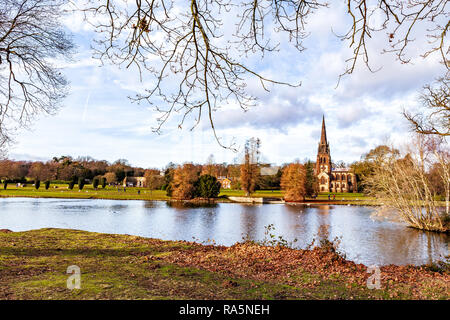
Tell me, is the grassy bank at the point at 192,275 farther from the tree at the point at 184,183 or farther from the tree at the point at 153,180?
the tree at the point at 153,180

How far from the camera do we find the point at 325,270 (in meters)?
6.59

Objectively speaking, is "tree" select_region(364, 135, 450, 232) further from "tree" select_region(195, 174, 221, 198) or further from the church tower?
the church tower

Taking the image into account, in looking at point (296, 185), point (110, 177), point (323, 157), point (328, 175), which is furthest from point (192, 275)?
point (323, 157)

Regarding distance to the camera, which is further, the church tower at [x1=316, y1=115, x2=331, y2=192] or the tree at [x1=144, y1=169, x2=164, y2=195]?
the church tower at [x1=316, y1=115, x2=331, y2=192]

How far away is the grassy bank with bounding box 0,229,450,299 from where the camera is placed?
15.1ft

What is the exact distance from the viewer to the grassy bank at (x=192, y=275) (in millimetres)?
4602

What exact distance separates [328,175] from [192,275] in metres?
89.9

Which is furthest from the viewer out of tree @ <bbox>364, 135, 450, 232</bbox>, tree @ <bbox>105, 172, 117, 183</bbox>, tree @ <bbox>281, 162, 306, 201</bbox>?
tree @ <bbox>105, 172, 117, 183</bbox>

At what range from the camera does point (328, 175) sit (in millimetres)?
90000

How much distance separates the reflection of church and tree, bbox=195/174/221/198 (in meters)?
45.1

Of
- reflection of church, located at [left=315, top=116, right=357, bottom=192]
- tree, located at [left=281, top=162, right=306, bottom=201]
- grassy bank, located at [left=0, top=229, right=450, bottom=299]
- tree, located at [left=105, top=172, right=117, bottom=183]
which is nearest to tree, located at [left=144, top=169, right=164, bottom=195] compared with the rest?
tree, located at [left=105, top=172, right=117, bottom=183]

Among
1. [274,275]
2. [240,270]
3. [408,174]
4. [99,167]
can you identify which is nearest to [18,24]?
[240,270]
